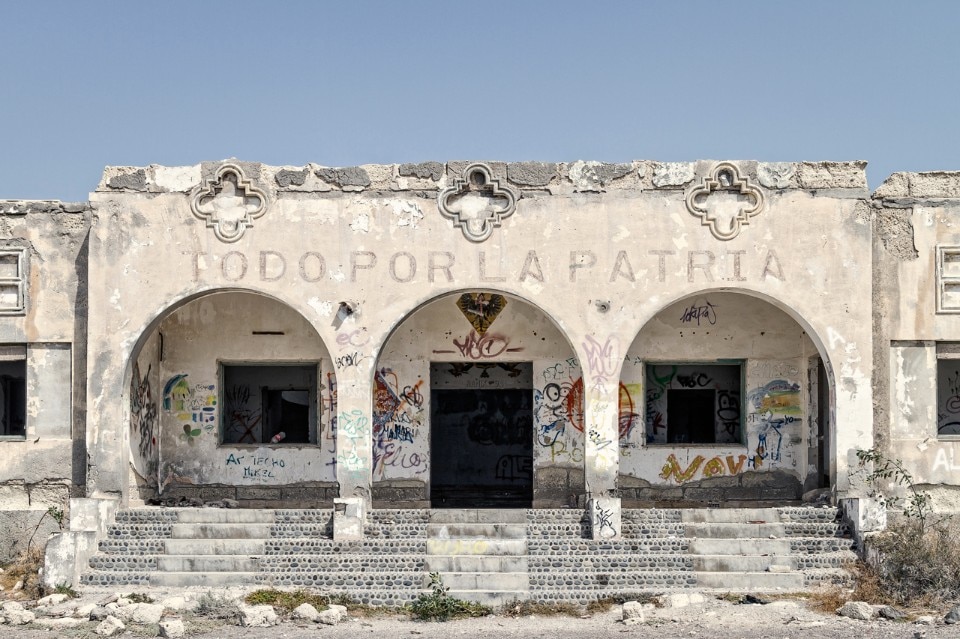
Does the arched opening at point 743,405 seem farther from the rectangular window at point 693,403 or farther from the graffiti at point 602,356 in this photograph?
the graffiti at point 602,356

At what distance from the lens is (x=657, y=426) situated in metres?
16.0

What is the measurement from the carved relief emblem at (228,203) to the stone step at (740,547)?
21.5ft

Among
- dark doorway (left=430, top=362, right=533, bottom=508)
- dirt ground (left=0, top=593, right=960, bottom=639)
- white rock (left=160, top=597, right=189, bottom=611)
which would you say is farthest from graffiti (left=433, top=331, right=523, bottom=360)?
white rock (left=160, top=597, right=189, bottom=611)

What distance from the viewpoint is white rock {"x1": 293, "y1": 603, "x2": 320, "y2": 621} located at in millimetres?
11586

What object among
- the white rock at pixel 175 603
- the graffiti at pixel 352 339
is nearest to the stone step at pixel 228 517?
the white rock at pixel 175 603

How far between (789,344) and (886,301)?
65.5 inches

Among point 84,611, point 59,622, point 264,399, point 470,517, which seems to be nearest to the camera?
point 59,622

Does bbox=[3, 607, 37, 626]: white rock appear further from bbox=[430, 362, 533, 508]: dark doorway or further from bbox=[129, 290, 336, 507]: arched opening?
bbox=[430, 362, 533, 508]: dark doorway

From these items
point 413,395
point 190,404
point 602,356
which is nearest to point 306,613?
point 413,395

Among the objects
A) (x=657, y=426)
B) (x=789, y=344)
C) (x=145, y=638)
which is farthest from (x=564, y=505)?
(x=145, y=638)

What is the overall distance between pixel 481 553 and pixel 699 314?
4763 mm

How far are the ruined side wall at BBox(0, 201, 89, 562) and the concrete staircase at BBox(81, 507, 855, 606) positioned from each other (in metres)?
1.35

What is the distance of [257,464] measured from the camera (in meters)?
15.7

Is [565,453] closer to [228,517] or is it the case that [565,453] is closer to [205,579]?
[228,517]
